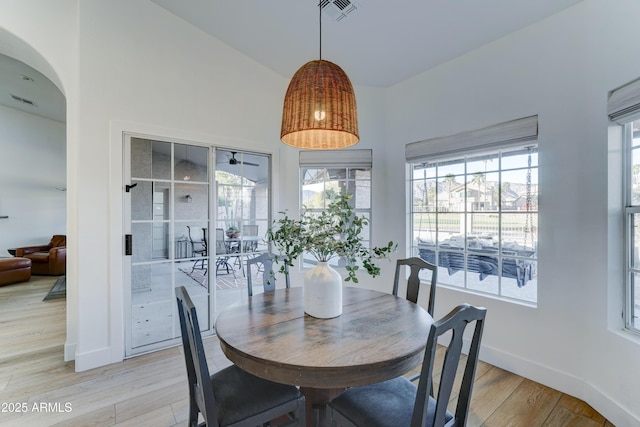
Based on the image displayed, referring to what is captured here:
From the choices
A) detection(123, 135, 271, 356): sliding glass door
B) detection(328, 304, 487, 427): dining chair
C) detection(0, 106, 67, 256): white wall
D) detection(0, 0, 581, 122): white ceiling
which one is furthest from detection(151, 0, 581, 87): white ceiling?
detection(0, 106, 67, 256): white wall

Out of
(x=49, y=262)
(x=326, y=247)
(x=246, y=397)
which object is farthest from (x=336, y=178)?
(x=49, y=262)

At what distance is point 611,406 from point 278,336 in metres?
2.20

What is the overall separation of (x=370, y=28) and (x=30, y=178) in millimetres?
8395

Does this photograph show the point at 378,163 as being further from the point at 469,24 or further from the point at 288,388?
the point at 288,388

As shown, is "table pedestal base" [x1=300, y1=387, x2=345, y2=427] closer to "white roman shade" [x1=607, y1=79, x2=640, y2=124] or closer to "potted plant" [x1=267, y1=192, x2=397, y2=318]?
"potted plant" [x1=267, y1=192, x2=397, y2=318]

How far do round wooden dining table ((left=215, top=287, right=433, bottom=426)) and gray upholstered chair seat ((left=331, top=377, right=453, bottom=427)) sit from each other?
153mm

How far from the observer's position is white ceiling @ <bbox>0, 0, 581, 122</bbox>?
7.29ft

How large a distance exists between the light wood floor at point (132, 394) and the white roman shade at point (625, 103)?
193 centimetres

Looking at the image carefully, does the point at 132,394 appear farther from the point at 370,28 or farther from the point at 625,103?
the point at 625,103

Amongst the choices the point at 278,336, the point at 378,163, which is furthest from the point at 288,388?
the point at 378,163

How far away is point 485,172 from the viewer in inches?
105

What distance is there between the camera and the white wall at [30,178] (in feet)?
20.8

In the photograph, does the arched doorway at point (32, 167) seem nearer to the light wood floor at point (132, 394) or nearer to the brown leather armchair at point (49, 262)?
the brown leather armchair at point (49, 262)

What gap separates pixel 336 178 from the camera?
3555mm
